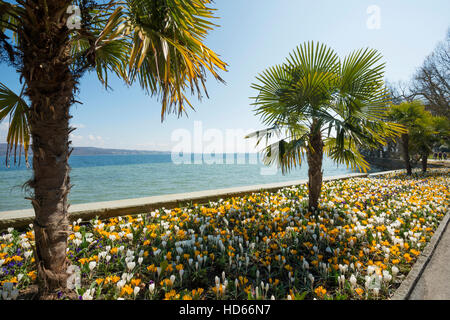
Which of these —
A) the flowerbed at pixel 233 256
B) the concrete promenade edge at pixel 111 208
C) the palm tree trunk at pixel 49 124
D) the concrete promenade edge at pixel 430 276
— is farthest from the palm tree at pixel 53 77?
the concrete promenade edge at pixel 430 276

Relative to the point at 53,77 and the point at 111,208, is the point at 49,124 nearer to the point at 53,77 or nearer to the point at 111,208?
the point at 53,77

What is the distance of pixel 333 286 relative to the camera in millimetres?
2174

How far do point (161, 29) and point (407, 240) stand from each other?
435 centimetres

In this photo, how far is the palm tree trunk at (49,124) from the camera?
1610mm

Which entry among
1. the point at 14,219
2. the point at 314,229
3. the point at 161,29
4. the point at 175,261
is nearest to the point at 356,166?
the point at 314,229

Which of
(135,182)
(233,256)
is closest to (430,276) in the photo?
(233,256)

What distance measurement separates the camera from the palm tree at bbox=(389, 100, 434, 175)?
38.0 ft

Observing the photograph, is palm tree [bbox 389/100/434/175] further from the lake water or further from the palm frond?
the palm frond

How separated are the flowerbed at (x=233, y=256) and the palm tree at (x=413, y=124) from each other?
987cm

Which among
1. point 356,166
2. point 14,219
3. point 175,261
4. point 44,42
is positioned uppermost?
point 44,42

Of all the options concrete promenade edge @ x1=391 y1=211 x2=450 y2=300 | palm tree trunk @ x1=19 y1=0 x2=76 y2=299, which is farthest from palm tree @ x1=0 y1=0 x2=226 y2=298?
concrete promenade edge @ x1=391 y1=211 x2=450 y2=300

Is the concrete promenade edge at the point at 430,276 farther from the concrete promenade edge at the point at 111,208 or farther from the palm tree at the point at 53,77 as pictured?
the concrete promenade edge at the point at 111,208

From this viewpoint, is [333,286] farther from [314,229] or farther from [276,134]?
[276,134]

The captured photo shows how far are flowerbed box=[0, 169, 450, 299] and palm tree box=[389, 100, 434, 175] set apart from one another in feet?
32.4
